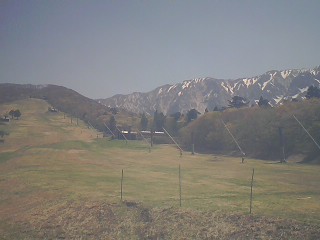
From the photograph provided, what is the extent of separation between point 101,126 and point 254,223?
535ft

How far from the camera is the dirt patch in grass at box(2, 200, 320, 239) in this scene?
26.2 m

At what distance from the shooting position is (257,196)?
37.0 m

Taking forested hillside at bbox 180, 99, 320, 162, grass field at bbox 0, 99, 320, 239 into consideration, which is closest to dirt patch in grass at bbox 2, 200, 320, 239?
grass field at bbox 0, 99, 320, 239

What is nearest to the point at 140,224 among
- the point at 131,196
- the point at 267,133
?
the point at 131,196

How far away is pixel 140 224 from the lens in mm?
30203

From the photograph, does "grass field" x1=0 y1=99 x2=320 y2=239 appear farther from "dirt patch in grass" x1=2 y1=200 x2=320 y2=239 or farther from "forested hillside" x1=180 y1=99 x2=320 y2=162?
"forested hillside" x1=180 y1=99 x2=320 y2=162

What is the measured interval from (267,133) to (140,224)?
72.5 metres

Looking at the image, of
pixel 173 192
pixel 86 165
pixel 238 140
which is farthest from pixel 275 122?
pixel 173 192

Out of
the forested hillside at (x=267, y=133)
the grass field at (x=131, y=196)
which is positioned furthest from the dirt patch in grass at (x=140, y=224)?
the forested hillside at (x=267, y=133)

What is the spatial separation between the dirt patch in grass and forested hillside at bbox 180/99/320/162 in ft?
189

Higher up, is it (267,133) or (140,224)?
(267,133)

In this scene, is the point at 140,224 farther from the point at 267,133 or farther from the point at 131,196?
the point at 267,133

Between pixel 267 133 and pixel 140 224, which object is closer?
pixel 140 224

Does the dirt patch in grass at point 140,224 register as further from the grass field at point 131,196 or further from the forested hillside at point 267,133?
the forested hillside at point 267,133
